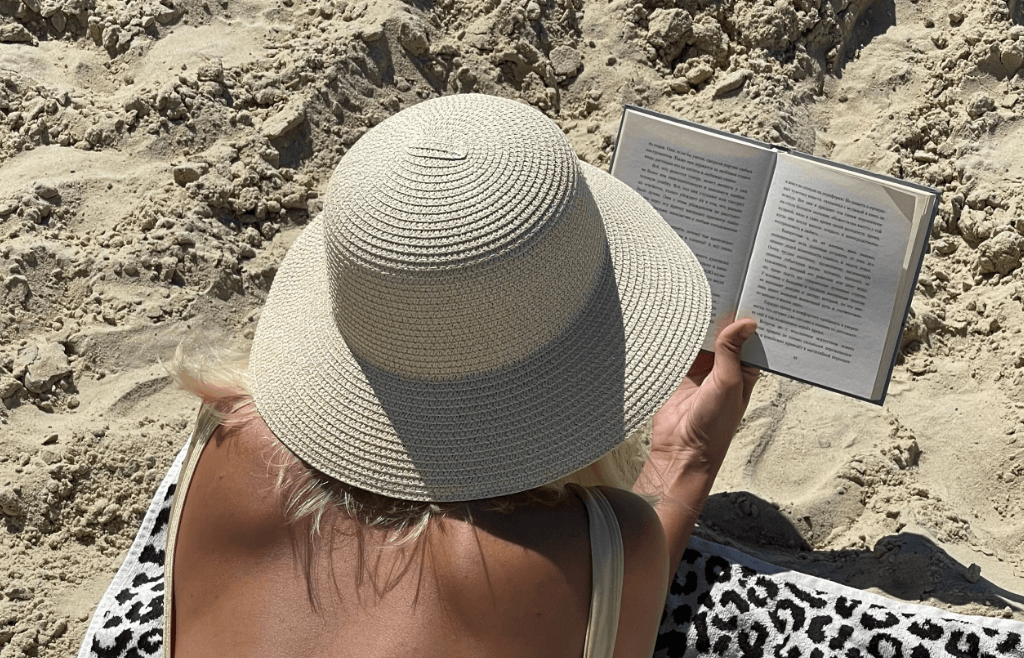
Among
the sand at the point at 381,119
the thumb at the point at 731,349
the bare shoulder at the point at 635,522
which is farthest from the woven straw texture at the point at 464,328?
the sand at the point at 381,119

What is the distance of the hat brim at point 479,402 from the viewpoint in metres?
1.41

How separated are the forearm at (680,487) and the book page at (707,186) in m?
0.27

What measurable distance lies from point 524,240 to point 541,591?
20.0 inches

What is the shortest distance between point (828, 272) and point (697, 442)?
18.7 inches

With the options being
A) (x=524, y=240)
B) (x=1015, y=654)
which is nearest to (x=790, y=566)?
(x=1015, y=654)

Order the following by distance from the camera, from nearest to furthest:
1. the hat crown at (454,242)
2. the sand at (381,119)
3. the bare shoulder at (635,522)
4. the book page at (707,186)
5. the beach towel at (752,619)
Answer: the hat crown at (454,242)
the bare shoulder at (635,522)
the beach towel at (752,619)
the book page at (707,186)
the sand at (381,119)

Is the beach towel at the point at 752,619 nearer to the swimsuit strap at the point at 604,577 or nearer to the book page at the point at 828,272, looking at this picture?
the book page at the point at 828,272

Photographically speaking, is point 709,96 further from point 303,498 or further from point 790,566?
point 303,498

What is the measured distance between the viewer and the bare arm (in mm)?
2080

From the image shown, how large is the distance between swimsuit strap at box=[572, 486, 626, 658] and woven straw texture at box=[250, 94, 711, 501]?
0.09 m

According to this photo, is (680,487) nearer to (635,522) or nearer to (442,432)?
(635,522)

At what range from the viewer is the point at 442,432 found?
1420mm

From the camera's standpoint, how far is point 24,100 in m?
2.83

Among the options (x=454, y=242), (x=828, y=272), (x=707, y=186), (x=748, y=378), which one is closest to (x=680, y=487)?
(x=748, y=378)
